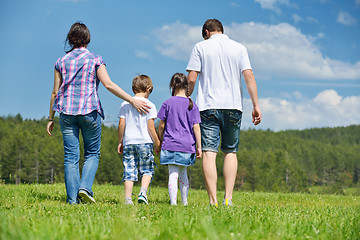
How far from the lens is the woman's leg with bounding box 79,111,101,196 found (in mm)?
5715

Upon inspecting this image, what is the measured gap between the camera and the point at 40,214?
373cm

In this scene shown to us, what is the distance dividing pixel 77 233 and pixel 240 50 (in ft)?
14.1

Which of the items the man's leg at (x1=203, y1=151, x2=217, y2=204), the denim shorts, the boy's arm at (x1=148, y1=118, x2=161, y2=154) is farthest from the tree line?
the man's leg at (x1=203, y1=151, x2=217, y2=204)

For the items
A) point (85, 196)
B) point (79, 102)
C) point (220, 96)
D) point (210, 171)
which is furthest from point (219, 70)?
point (85, 196)

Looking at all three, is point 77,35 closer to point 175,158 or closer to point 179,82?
point 179,82

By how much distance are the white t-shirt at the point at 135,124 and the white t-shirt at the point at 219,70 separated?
39.6 inches

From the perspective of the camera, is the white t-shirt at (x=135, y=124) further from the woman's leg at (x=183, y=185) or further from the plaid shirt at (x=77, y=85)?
the woman's leg at (x=183, y=185)

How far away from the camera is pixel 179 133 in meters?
5.85

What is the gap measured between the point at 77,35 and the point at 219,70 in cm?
237

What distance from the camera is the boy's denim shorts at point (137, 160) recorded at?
245 inches

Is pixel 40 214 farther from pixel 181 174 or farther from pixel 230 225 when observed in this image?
pixel 181 174

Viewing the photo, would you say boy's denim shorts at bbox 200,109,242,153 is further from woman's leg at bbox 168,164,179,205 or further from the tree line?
the tree line

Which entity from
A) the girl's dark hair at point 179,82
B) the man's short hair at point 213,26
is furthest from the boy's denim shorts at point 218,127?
the man's short hair at point 213,26

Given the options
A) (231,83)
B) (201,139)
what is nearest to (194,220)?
(201,139)
